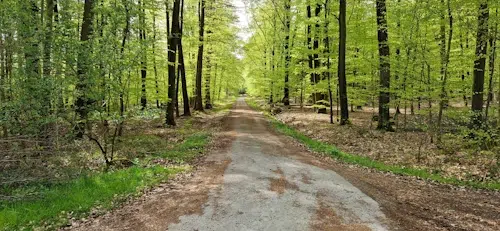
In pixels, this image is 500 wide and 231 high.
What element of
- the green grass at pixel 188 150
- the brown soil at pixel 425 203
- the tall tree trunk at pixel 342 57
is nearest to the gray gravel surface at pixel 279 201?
the brown soil at pixel 425 203

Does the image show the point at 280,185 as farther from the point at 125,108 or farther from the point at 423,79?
the point at 423,79

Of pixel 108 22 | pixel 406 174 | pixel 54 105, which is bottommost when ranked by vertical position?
pixel 406 174

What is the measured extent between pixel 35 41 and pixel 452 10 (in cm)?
1352

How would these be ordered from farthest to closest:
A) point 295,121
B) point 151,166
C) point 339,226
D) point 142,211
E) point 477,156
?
point 295,121, point 477,156, point 151,166, point 142,211, point 339,226

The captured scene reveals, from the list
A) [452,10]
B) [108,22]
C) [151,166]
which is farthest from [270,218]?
[452,10]

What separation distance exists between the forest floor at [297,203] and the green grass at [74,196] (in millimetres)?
485

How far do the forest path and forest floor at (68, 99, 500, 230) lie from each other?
2cm

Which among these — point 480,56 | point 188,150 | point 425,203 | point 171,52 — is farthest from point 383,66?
point 171,52

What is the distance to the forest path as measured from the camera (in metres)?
5.90

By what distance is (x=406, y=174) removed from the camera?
10461 mm

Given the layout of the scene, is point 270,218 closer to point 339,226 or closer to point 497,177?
point 339,226

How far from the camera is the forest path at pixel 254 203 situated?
590cm

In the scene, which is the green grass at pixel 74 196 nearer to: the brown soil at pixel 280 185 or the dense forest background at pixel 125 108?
the dense forest background at pixel 125 108

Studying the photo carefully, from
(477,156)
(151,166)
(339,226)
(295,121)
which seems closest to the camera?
(339,226)
